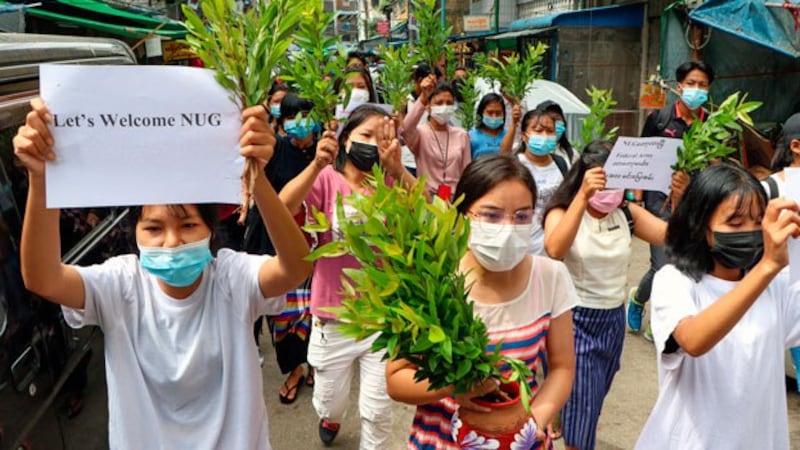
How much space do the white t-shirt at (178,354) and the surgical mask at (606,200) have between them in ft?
5.92

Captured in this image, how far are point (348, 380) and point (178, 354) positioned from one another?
4.81ft

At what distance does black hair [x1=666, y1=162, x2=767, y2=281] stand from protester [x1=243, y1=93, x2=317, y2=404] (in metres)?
2.30

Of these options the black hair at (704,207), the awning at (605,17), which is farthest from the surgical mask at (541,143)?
the awning at (605,17)

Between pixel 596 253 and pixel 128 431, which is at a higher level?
pixel 596 253

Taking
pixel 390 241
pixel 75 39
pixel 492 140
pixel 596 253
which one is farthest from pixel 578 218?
pixel 492 140

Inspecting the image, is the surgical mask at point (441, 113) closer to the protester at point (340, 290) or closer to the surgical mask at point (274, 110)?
the surgical mask at point (274, 110)

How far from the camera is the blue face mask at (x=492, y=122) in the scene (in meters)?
5.68

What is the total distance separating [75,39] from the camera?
2895mm

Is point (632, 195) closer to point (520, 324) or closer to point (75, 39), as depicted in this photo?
point (520, 324)

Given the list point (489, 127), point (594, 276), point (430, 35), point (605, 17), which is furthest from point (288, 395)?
point (605, 17)

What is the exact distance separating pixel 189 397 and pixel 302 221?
72.4 inches

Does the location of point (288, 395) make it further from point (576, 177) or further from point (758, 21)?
point (758, 21)

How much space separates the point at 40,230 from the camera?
162cm

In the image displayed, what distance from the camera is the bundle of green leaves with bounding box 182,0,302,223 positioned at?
1.53 metres
